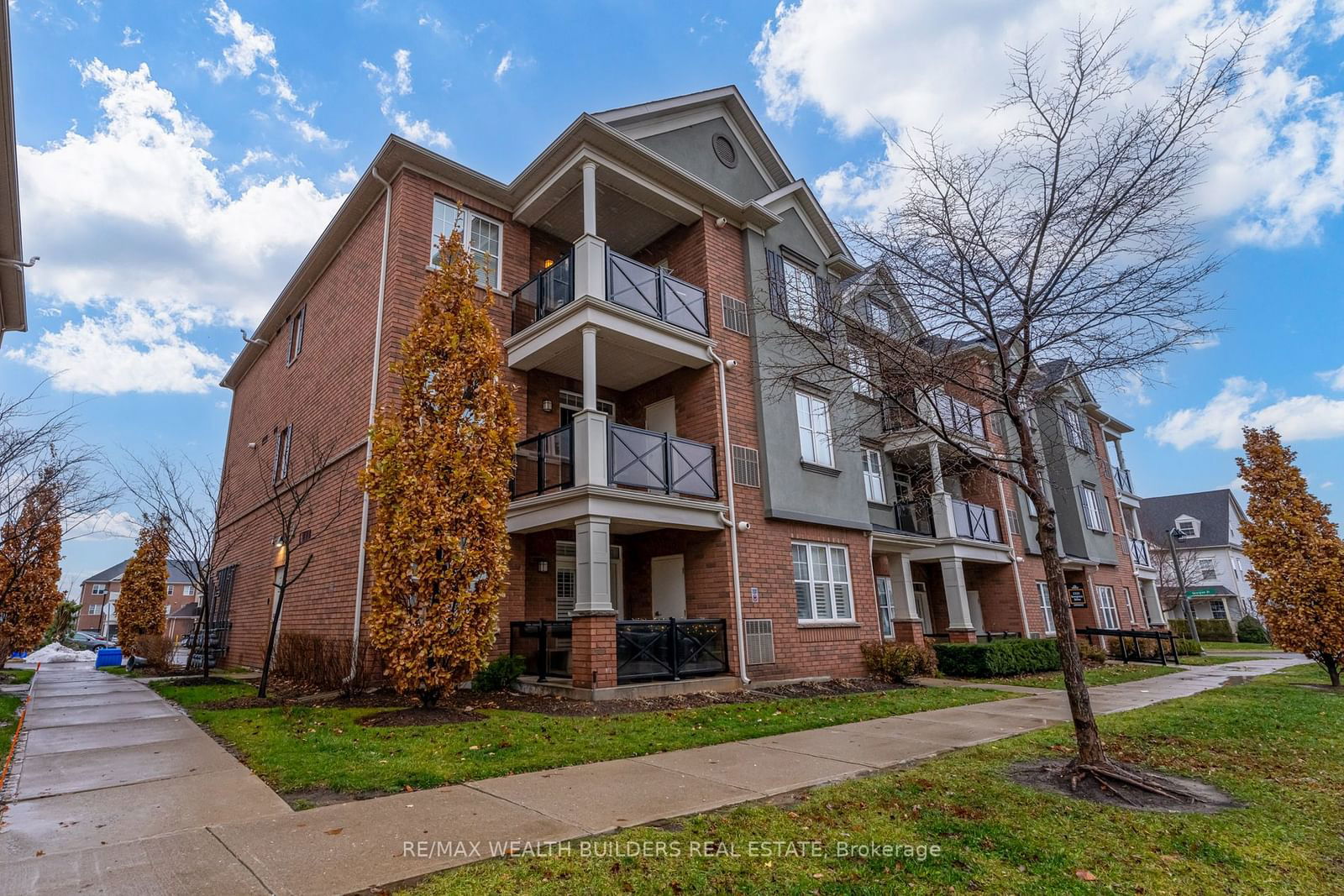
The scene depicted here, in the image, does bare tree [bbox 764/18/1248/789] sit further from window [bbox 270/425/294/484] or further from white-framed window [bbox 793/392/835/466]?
window [bbox 270/425/294/484]

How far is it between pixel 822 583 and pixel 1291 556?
10.2 meters

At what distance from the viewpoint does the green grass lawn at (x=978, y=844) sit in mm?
3262

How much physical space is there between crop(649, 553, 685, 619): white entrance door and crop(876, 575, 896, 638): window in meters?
7.39

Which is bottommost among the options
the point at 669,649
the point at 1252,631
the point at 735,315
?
the point at 1252,631

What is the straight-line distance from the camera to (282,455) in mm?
16594

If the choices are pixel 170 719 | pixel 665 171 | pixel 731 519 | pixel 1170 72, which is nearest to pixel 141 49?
pixel 665 171

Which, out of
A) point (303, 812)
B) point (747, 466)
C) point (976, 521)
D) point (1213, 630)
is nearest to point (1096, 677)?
point (976, 521)

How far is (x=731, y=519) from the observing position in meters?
12.0

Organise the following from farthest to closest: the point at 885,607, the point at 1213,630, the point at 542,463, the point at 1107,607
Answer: the point at 1213,630 → the point at 1107,607 → the point at 885,607 → the point at 542,463

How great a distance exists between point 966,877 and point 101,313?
87.2ft

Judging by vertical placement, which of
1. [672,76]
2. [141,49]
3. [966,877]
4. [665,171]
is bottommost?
[966,877]

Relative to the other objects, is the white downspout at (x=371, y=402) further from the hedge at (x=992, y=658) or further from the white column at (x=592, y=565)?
the hedge at (x=992, y=658)

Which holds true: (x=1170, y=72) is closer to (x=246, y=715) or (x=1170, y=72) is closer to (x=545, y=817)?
(x=545, y=817)

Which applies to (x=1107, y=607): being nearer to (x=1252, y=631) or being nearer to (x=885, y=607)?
(x=885, y=607)
